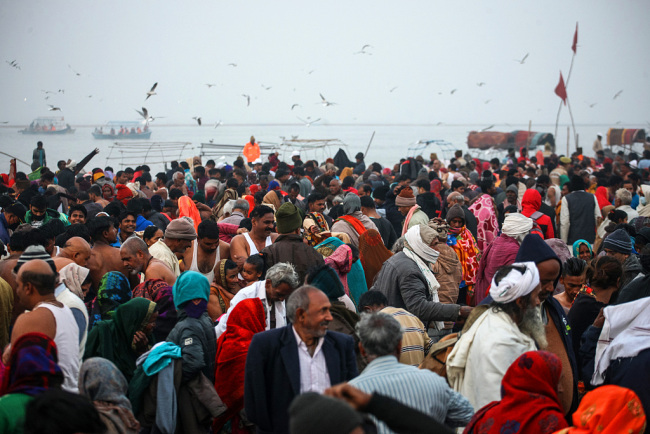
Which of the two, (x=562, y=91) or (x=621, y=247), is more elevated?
(x=562, y=91)

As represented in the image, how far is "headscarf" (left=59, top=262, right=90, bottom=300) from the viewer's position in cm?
437

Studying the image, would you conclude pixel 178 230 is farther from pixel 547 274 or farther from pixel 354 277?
pixel 547 274

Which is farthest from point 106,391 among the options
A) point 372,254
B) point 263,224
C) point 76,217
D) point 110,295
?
point 76,217

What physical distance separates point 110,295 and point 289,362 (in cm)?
191

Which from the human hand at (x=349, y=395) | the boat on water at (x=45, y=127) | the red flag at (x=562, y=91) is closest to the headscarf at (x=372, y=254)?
the human hand at (x=349, y=395)

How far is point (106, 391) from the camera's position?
292 cm

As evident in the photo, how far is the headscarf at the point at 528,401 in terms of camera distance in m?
2.55

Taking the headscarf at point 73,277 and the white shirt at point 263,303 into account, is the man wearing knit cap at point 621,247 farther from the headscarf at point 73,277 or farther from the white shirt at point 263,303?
the headscarf at point 73,277

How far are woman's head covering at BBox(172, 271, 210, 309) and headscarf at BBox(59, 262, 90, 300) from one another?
0.95 meters

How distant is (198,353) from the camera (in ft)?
12.0

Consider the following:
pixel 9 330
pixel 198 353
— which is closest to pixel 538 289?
pixel 198 353

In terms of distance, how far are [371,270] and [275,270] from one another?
2.52 meters

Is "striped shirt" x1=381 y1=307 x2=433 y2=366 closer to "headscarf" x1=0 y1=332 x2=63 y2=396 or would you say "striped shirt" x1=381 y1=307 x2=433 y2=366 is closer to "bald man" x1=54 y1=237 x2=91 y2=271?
"headscarf" x1=0 y1=332 x2=63 y2=396

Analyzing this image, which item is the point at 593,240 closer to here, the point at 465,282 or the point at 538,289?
the point at 465,282
